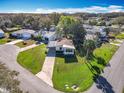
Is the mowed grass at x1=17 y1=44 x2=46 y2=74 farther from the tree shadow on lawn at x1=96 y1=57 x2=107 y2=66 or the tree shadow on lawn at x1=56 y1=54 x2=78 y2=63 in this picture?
the tree shadow on lawn at x1=96 y1=57 x2=107 y2=66

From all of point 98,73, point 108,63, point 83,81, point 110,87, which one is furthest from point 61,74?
point 108,63

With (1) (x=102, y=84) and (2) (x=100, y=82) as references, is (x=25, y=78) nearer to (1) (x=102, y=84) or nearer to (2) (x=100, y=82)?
(2) (x=100, y=82)

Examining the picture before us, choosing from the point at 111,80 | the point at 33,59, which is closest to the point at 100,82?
the point at 111,80

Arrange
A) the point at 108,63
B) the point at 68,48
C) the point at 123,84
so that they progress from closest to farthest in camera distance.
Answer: the point at 123,84 → the point at 108,63 → the point at 68,48

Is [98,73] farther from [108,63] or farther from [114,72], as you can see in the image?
[108,63]

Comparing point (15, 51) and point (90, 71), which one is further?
point (15, 51)

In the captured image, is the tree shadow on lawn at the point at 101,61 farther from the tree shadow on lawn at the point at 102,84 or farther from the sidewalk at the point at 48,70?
the sidewalk at the point at 48,70

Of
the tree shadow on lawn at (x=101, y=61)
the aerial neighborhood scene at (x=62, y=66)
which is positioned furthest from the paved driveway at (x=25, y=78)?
the tree shadow on lawn at (x=101, y=61)

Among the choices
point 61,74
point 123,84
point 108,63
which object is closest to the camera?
point 123,84
